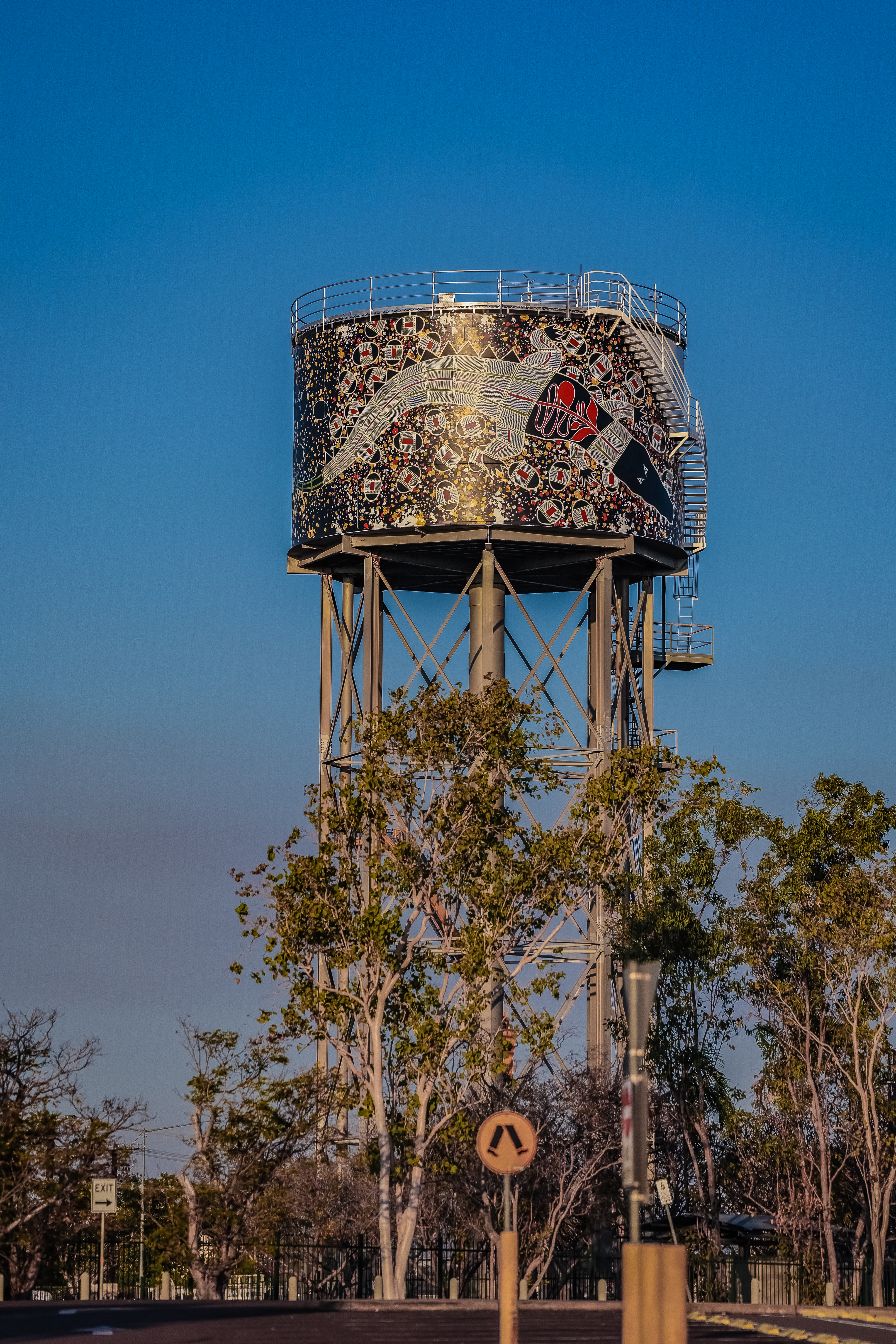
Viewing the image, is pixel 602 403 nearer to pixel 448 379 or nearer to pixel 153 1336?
pixel 448 379

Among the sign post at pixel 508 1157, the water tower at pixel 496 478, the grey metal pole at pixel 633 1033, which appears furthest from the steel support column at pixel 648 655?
the grey metal pole at pixel 633 1033

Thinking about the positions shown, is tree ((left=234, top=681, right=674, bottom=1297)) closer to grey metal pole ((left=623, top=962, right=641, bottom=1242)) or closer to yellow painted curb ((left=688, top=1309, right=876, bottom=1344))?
yellow painted curb ((left=688, top=1309, right=876, bottom=1344))

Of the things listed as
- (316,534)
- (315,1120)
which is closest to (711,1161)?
(315,1120)

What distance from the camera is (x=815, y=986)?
4169 centimetres

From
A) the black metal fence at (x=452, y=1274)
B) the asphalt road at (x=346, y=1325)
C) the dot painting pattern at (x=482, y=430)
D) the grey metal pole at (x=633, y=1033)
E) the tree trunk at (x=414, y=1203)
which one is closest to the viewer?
the grey metal pole at (x=633, y=1033)

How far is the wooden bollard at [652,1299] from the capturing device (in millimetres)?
14016

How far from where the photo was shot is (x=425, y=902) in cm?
3622

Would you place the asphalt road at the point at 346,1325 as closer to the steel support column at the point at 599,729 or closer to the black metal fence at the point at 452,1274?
the black metal fence at the point at 452,1274

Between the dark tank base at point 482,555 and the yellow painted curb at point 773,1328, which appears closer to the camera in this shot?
the yellow painted curb at point 773,1328

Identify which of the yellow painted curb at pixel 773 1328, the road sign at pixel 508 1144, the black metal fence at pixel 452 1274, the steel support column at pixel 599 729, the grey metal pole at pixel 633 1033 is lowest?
the black metal fence at pixel 452 1274

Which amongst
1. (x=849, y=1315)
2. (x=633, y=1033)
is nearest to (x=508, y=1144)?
(x=633, y=1033)

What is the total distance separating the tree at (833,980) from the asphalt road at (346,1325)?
35.3ft

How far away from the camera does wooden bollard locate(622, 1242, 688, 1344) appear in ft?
46.0

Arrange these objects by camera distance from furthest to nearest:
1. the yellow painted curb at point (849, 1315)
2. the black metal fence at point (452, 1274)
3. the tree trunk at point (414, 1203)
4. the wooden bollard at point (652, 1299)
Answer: the black metal fence at point (452, 1274) → the tree trunk at point (414, 1203) → the yellow painted curb at point (849, 1315) → the wooden bollard at point (652, 1299)
